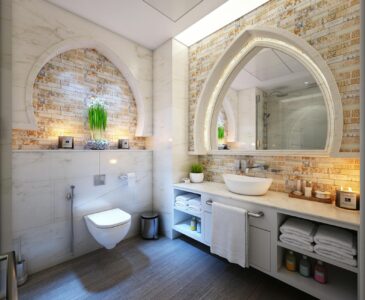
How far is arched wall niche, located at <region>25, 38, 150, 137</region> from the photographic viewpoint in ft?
6.15

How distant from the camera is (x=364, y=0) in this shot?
91 centimetres

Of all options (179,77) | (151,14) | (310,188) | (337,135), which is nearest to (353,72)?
(337,135)

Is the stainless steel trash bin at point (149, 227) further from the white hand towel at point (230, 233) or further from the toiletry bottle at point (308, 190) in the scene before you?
the toiletry bottle at point (308, 190)

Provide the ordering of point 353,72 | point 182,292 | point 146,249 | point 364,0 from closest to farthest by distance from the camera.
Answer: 1. point 364,0
2. point 353,72
3. point 182,292
4. point 146,249

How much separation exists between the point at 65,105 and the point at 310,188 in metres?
2.85

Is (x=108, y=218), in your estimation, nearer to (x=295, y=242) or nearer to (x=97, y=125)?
(x=97, y=125)

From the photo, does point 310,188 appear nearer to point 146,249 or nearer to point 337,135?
point 337,135

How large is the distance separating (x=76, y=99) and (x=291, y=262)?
2.92 metres

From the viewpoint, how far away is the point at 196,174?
264 centimetres

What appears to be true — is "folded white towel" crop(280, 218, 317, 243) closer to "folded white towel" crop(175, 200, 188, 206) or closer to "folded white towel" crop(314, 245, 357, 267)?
"folded white towel" crop(314, 245, 357, 267)

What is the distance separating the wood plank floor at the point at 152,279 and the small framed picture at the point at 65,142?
4.28 ft

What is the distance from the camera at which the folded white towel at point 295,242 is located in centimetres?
146

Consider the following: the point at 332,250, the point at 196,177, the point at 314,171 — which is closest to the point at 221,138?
the point at 196,177

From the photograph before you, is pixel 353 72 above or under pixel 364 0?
under
